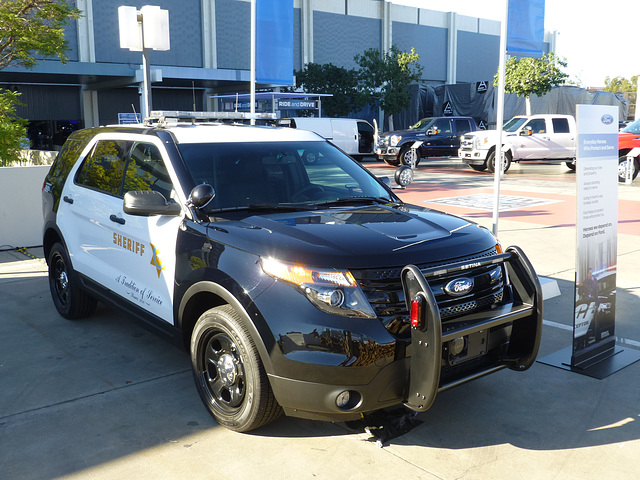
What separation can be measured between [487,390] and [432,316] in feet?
5.01

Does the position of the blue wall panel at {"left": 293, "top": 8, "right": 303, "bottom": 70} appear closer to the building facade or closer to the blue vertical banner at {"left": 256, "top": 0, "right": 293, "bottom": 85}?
the building facade

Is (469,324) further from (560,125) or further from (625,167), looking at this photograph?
(560,125)

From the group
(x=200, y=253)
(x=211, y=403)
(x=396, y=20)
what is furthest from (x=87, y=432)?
(x=396, y=20)

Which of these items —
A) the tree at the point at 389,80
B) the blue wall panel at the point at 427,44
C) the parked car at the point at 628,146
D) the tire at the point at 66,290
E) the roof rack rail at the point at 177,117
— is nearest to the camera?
the roof rack rail at the point at 177,117

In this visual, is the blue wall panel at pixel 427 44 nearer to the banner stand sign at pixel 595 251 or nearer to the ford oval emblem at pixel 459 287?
the banner stand sign at pixel 595 251

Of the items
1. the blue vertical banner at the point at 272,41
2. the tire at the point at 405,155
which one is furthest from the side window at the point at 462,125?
the blue vertical banner at the point at 272,41

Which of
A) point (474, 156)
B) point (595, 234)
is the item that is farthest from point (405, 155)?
point (595, 234)

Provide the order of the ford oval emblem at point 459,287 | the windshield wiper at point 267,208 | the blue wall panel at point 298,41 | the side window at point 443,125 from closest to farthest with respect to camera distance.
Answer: the ford oval emblem at point 459,287 < the windshield wiper at point 267,208 < the side window at point 443,125 < the blue wall panel at point 298,41

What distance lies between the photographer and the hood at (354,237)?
11.5 feet

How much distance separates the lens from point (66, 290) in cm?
607

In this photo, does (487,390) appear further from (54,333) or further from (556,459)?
(54,333)

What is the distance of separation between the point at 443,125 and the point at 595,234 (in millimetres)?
23909

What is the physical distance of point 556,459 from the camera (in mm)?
3621

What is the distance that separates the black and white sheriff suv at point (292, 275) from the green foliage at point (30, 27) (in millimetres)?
7772
